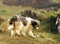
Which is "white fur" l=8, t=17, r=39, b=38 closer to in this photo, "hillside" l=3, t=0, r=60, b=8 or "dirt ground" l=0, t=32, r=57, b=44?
"dirt ground" l=0, t=32, r=57, b=44

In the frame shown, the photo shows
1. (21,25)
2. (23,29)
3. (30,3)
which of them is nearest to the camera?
(21,25)

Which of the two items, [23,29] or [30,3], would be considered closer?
[23,29]

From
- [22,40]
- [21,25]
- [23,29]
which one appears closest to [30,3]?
[23,29]

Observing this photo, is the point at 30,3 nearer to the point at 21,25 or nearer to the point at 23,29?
the point at 23,29

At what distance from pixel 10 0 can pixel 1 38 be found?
43487mm

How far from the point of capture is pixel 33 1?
6141 cm

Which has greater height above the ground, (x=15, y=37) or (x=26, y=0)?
(x=15, y=37)

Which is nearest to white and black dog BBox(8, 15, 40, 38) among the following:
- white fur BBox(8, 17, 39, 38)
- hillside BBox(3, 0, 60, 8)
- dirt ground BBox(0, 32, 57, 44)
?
white fur BBox(8, 17, 39, 38)

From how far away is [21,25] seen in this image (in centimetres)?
2098

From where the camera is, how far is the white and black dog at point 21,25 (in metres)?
20.8

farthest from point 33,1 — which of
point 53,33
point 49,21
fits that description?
point 53,33

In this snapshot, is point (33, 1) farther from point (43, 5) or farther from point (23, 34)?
point (23, 34)

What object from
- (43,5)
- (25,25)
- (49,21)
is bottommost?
(43,5)

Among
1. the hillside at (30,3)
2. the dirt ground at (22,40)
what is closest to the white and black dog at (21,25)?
the dirt ground at (22,40)
